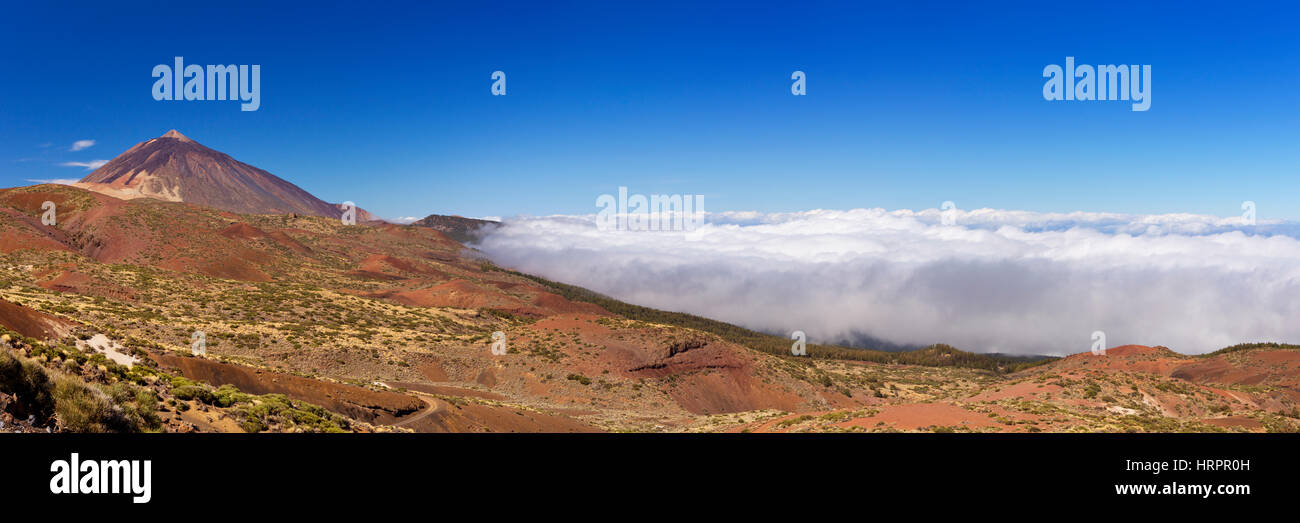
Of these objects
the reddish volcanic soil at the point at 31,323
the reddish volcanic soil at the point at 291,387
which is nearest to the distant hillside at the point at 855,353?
the reddish volcanic soil at the point at 291,387

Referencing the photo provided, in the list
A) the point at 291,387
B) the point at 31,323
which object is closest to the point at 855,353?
the point at 291,387

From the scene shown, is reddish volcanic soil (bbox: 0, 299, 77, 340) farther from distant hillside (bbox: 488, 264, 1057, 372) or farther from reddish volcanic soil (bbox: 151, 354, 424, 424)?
distant hillside (bbox: 488, 264, 1057, 372)

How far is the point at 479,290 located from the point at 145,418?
80.3 meters

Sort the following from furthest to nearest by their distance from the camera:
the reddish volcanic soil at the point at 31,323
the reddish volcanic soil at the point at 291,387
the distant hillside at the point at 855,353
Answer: the distant hillside at the point at 855,353, the reddish volcanic soil at the point at 291,387, the reddish volcanic soil at the point at 31,323

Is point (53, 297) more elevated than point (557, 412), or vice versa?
point (53, 297)

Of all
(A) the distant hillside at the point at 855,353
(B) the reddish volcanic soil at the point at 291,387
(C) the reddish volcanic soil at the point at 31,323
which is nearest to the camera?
(C) the reddish volcanic soil at the point at 31,323

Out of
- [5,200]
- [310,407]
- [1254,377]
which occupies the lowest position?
[1254,377]

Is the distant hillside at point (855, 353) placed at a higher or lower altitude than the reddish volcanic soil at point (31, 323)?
lower

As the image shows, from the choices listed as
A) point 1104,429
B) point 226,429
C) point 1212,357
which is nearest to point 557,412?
point 226,429

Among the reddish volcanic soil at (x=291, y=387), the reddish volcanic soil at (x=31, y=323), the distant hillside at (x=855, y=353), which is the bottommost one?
the distant hillside at (x=855, y=353)

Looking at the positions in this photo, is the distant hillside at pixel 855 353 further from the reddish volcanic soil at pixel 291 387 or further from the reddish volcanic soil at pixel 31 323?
the reddish volcanic soil at pixel 31 323

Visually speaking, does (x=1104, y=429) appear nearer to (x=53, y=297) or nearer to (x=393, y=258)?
(x=53, y=297)

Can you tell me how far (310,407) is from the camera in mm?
17844
